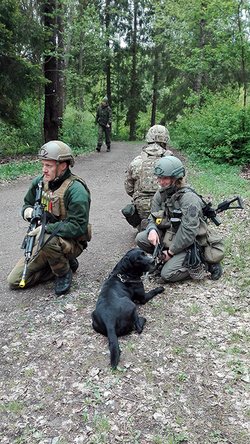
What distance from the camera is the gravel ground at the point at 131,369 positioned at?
295cm

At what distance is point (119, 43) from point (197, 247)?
28.8 m

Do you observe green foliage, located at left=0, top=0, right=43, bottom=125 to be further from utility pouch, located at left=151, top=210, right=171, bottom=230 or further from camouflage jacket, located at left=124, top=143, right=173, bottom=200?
utility pouch, located at left=151, top=210, right=171, bottom=230

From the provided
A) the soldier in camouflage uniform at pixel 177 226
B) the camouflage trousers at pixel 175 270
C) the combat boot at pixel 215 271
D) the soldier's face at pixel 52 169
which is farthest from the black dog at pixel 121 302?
the soldier's face at pixel 52 169

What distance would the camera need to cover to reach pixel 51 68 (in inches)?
582

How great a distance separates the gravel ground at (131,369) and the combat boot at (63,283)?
0.10 metres

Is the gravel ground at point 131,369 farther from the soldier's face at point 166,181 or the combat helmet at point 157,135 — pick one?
the combat helmet at point 157,135

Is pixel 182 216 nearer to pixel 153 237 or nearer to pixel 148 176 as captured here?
pixel 153 237

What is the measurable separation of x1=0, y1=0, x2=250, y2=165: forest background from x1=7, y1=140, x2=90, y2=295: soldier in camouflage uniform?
877cm

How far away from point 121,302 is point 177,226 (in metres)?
1.46

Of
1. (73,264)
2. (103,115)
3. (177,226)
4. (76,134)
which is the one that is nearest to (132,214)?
(73,264)

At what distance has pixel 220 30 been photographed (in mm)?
15891

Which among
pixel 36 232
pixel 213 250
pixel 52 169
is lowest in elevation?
pixel 213 250

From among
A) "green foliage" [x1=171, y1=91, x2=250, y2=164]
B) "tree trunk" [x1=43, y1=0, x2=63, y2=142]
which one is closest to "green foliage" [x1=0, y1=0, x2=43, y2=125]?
"tree trunk" [x1=43, y1=0, x2=63, y2=142]

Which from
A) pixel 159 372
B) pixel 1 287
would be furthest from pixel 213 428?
pixel 1 287
